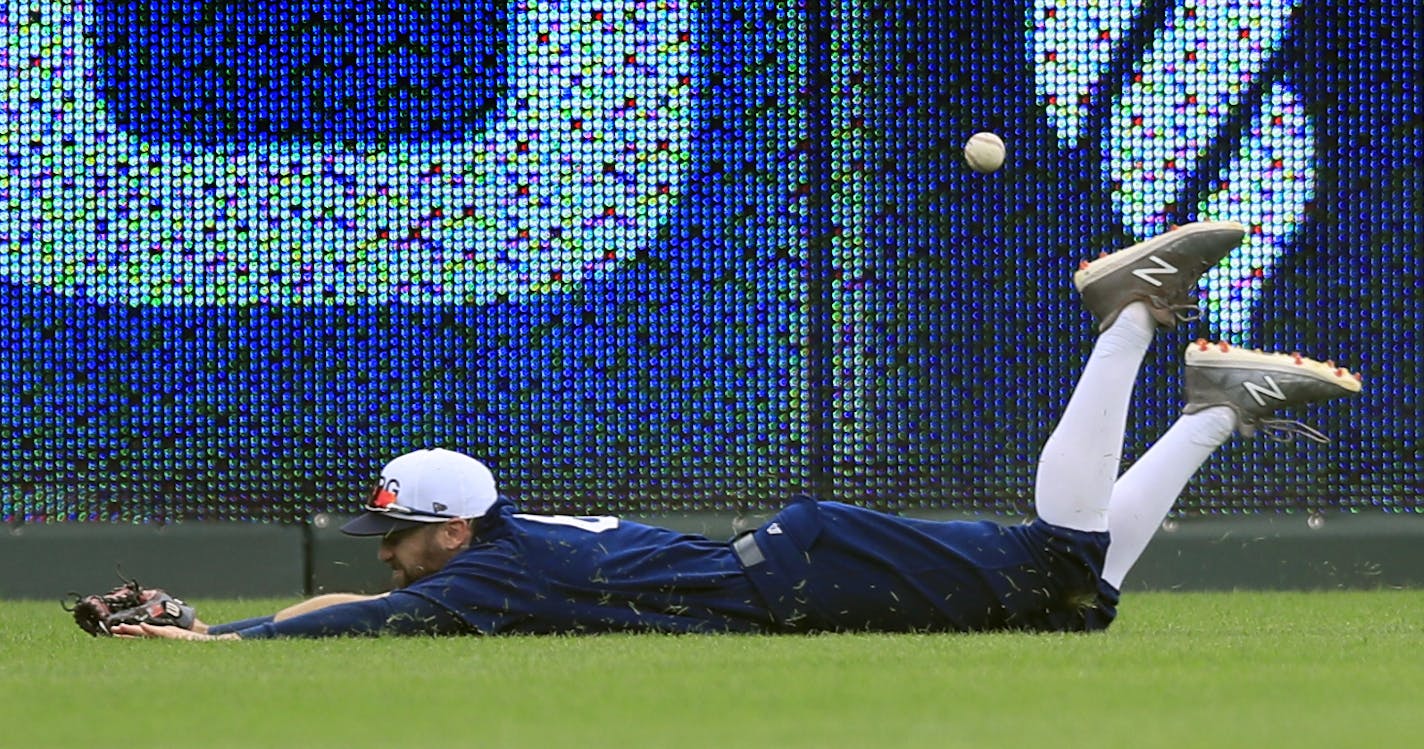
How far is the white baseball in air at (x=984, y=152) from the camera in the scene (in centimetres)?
635

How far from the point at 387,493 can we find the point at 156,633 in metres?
0.55

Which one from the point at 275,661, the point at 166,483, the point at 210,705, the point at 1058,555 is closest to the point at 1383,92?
the point at 1058,555

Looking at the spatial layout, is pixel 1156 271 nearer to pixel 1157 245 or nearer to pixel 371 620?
pixel 1157 245

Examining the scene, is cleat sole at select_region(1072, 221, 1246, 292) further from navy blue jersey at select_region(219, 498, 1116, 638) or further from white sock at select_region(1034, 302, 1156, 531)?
navy blue jersey at select_region(219, 498, 1116, 638)

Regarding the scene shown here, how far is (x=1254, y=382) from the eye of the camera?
15.7 feet

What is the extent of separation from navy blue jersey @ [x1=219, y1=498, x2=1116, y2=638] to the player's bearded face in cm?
11

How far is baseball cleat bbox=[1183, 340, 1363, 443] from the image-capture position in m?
4.77

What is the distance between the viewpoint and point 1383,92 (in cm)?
700

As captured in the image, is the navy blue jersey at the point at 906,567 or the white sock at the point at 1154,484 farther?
the white sock at the point at 1154,484

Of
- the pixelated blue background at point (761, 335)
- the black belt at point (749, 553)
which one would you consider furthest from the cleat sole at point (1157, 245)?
the pixelated blue background at point (761, 335)

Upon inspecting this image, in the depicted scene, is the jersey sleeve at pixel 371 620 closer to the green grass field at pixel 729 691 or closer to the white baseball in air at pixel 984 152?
the green grass field at pixel 729 691

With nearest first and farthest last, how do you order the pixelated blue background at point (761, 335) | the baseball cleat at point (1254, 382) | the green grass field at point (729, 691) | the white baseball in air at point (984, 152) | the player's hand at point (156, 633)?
1. the green grass field at point (729, 691)
2. the player's hand at point (156, 633)
3. the baseball cleat at point (1254, 382)
4. the white baseball in air at point (984, 152)
5. the pixelated blue background at point (761, 335)

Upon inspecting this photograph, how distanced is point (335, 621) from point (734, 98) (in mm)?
3063

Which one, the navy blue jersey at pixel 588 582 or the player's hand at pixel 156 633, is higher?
the navy blue jersey at pixel 588 582
